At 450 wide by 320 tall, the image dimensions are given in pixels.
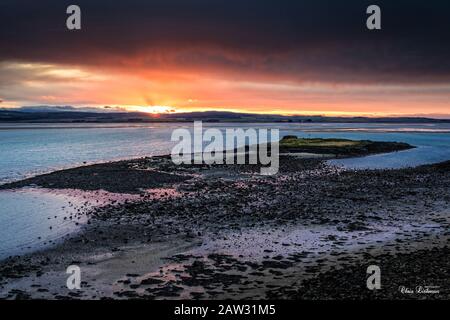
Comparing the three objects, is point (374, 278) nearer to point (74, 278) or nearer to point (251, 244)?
point (251, 244)

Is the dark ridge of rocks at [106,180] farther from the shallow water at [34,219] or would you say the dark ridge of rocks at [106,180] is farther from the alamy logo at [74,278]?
→ the alamy logo at [74,278]

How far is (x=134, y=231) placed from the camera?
66.8 feet

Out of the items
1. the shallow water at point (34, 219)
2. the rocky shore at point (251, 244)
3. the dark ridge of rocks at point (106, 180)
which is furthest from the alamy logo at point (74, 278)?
the dark ridge of rocks at point (106, 180)

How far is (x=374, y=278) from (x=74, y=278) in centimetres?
900

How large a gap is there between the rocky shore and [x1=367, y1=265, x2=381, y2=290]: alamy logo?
0.18 meters

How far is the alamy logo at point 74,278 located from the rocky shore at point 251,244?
0.55 feet

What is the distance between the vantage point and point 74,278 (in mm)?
14000

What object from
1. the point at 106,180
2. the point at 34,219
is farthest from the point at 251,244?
the point at 106,180

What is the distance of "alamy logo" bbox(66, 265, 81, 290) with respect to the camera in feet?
43.9

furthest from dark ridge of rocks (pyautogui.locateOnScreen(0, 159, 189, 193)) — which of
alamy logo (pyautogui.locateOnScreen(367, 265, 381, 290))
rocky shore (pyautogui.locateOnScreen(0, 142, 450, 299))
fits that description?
alamy logo (pyautogui.locateOnScreen(367, 265, 381, 290))

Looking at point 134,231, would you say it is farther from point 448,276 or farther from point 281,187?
point 281,187

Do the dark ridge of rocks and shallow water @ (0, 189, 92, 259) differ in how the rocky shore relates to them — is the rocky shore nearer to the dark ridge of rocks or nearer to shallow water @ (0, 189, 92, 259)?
the dark ridge of rocks

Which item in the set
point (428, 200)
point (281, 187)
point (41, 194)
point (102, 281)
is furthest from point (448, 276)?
point (41, 194)
